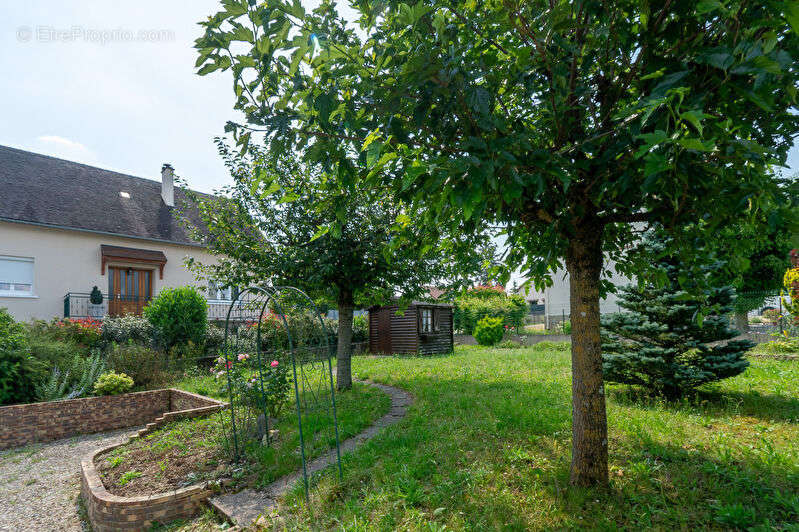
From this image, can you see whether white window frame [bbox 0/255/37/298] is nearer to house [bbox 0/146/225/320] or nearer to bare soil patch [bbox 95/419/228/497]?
house [bbox 0/146/225/320]

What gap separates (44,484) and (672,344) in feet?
33.0

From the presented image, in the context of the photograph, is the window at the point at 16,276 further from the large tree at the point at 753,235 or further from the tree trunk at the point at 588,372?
the large tree at the point at 753,235

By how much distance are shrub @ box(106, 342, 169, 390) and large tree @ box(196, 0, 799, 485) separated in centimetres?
1001

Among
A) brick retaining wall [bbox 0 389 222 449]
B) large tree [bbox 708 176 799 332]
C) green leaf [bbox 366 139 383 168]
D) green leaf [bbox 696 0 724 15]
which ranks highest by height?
green leaf [bbox 696 0 724 15]

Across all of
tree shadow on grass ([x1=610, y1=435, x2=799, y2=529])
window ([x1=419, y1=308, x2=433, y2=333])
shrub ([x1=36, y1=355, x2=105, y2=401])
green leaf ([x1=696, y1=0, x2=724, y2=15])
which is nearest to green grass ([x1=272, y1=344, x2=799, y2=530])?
tree shadow on grass ([x1=610, y1=435, x2=799, y2=529])

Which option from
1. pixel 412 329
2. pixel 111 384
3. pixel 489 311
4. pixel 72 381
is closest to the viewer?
pixel 111 384

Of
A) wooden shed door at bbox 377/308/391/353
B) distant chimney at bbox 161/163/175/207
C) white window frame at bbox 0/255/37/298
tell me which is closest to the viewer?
white window frame at bbox 0/255/37/298

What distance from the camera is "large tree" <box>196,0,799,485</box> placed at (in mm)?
2107

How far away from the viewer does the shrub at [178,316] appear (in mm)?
13375

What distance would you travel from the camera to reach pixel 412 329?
727 inches

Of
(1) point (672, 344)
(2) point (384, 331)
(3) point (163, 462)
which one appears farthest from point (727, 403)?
(2) point (384, 331)

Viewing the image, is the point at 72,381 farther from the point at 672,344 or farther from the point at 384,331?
the point at 672,344

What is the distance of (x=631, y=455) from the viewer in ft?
14.4

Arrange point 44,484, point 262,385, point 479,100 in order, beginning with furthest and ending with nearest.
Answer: point 44,484 → point 262,385 → point 479,100
